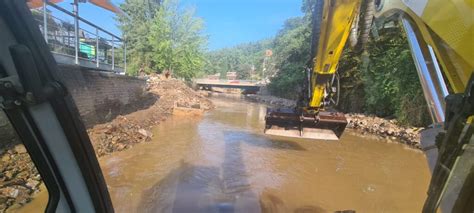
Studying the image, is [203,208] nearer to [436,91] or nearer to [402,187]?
[436,91]

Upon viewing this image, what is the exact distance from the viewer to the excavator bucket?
263 inches

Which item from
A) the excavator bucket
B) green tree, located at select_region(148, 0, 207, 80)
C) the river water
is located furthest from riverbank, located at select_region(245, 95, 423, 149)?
green tree, located at select_region(148, 0, 207, 80)

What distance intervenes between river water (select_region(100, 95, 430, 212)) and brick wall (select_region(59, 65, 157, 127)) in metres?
1.57

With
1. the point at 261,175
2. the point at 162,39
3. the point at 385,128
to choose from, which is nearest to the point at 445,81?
the point at 261,175

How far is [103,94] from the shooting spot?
980 centimetres

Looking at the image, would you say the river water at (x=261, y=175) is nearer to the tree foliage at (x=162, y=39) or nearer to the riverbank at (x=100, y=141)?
the riverbank at (x=100, y=141)

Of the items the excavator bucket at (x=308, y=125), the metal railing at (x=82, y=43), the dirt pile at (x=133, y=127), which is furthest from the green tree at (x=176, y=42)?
the excavator bucket at (x=308, y=125)

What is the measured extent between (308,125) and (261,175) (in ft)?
5.17

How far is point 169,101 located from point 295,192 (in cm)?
1328

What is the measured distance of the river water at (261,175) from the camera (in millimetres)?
5555

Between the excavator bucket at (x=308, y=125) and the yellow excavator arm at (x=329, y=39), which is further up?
the yellow excavator arm at (x=329, y=39)

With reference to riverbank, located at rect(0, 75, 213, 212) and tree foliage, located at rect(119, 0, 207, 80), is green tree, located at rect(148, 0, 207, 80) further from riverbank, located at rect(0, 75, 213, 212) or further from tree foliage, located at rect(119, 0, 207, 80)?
riverbank, located at rect(0, 75, 213, 212)

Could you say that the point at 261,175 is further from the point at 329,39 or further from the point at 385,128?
the point at 385,128

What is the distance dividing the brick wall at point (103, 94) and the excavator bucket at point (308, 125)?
3926 millimetres
